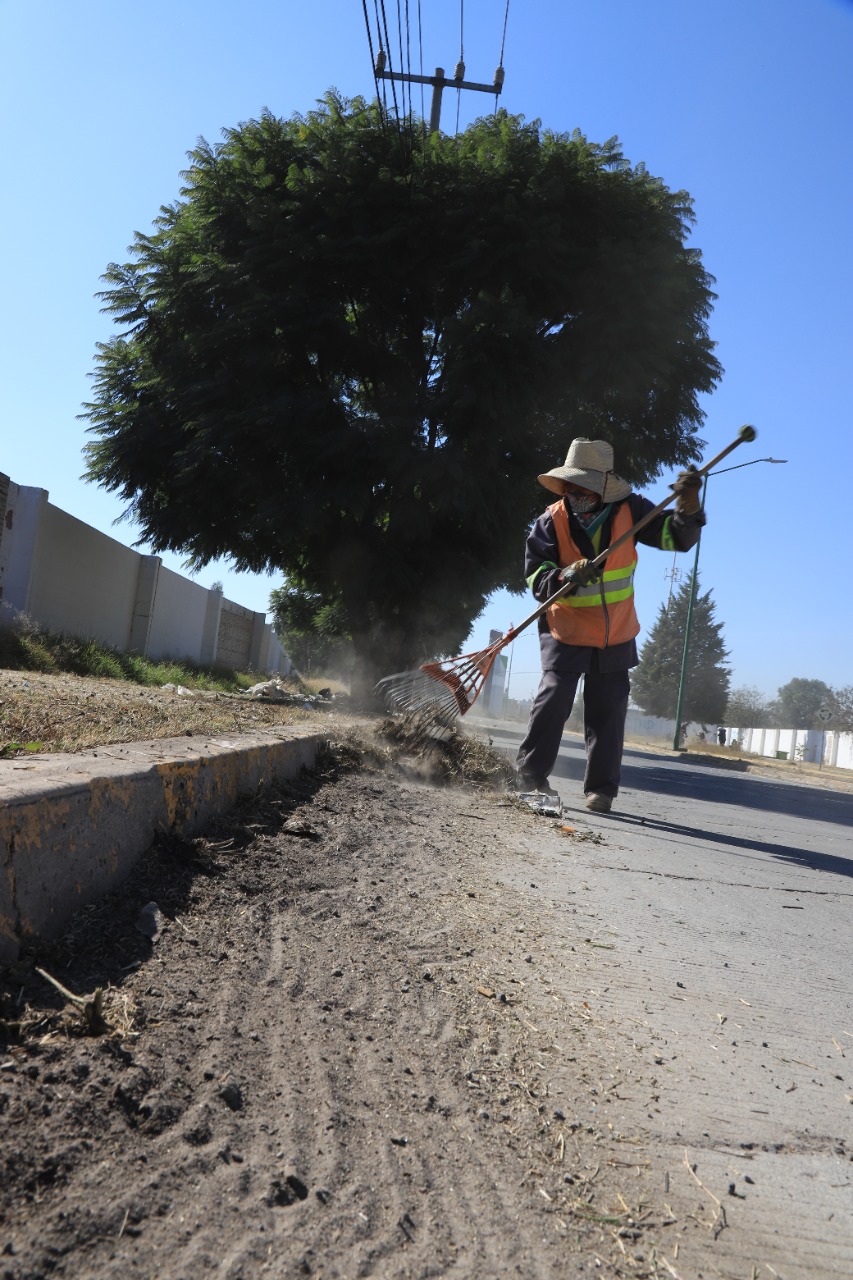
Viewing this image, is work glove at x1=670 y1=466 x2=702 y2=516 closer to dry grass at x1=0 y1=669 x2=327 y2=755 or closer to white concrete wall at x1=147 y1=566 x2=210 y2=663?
dry grass at x1=0 y1=669 x2=327 y2=755

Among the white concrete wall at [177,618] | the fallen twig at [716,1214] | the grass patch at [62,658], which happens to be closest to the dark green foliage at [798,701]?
the white concrete wall at [177,618]

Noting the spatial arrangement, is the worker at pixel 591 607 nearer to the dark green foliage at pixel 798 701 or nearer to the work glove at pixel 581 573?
the work glove at pixel 581 573

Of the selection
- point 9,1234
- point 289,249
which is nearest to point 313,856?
point 9,1234

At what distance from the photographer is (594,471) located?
6.57m

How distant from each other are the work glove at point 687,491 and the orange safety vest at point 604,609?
0.42 metres

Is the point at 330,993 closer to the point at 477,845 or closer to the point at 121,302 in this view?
the point at 477,845

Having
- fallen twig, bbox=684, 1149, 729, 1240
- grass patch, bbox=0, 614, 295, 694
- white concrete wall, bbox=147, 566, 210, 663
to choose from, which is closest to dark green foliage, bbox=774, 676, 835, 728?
white concrete wall, bbox=147, 566, 210, 663

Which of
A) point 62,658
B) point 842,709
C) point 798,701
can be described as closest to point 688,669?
point 842,709

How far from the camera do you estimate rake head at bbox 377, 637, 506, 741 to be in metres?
7.06

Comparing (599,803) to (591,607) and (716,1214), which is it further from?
(716,1214)

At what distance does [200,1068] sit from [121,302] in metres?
17.4

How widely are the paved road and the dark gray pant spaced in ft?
3.13

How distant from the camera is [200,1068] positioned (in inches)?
69.1

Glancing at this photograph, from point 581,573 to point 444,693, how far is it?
155cm
